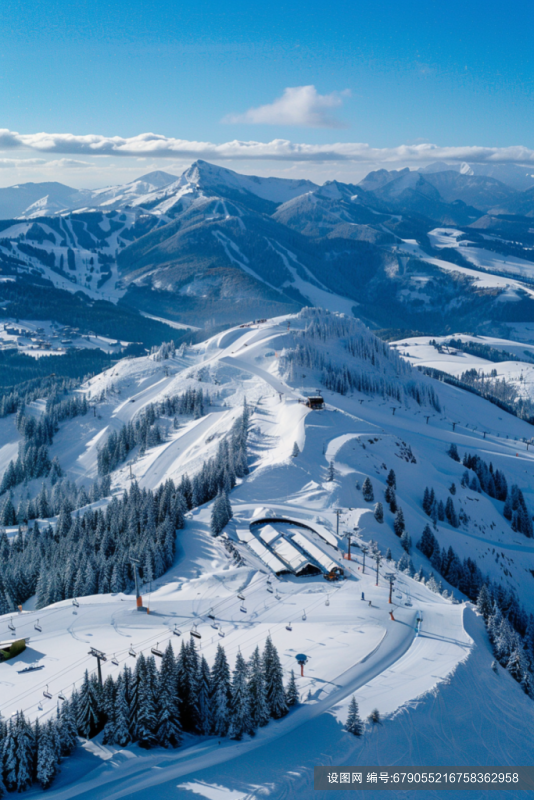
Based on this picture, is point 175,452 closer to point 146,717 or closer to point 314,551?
point 314,551

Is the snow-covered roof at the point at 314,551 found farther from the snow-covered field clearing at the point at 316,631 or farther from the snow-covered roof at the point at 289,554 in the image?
the snow-covered roof at the point at 289,554

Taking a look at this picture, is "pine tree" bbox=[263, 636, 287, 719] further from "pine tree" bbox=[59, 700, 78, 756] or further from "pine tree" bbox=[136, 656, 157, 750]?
"pine tree" bbox=[59, 700, 78, 756]

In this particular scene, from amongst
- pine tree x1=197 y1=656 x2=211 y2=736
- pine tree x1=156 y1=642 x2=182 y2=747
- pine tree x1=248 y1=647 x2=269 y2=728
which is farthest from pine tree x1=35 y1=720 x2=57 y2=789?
pine tree x1=248 y1=647 x2=269 y2=728

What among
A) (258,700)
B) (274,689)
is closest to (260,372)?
(274,689)

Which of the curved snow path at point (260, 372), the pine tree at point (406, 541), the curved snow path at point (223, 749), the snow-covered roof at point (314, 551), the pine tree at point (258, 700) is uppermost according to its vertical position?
the curved snow path at point (260, 372)

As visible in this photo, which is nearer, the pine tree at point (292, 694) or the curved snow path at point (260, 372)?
the pine tree at point (292, 694)

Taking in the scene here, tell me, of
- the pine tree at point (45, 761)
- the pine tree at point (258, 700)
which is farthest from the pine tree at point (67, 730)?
the pine tree at point (258, 700)
